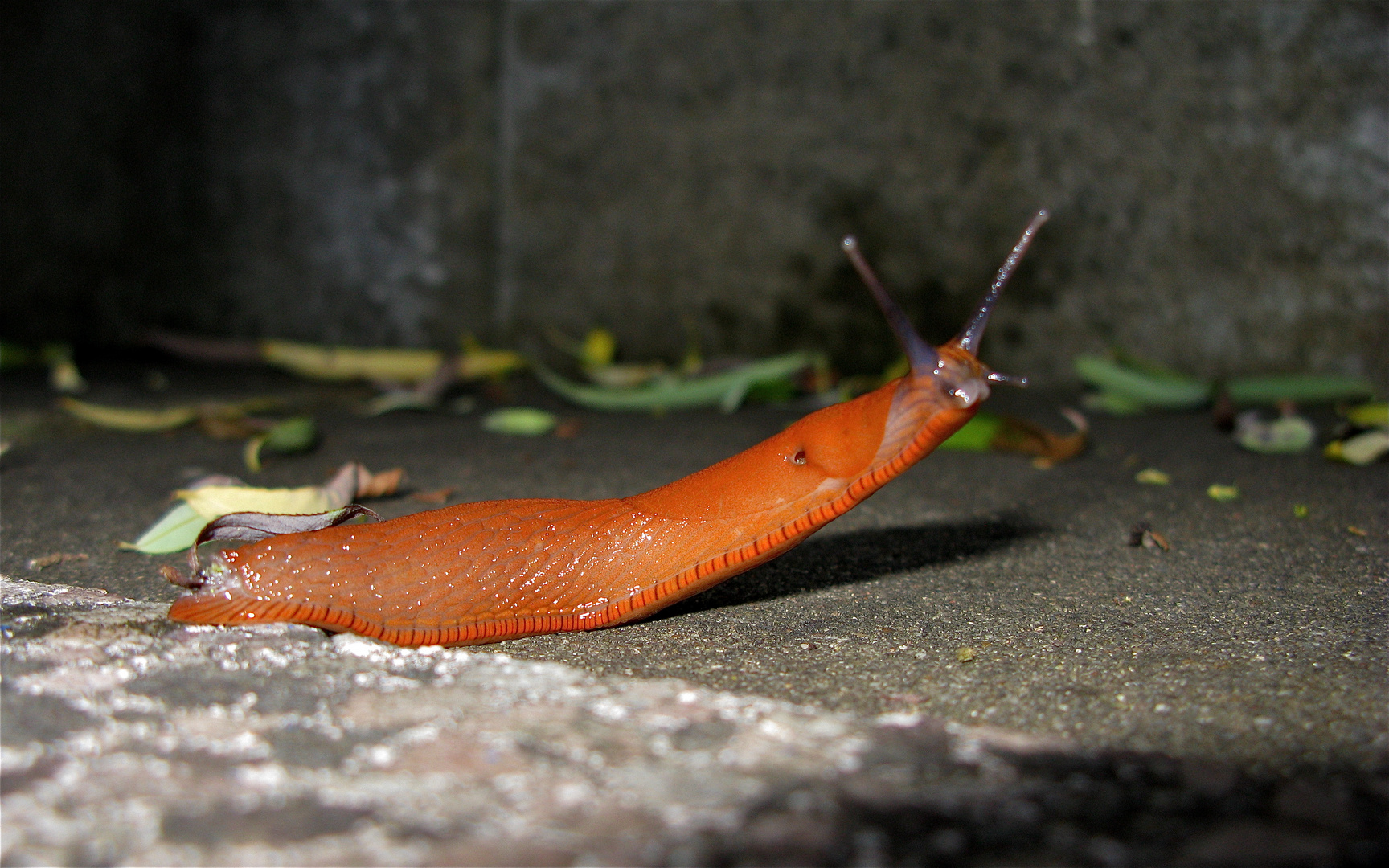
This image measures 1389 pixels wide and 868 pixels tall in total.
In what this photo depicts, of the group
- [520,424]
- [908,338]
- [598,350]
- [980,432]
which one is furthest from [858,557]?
[598,350]

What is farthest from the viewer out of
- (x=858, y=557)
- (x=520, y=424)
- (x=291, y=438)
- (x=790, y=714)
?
(x=520, y=424)

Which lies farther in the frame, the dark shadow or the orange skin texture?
the dark shadow

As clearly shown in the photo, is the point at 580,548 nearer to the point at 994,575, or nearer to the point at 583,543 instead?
the point at 583,543

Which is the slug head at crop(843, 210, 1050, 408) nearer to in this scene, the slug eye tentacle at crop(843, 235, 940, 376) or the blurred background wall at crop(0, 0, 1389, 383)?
the slug eye tentacle at crop(843, 235, 940, 376)

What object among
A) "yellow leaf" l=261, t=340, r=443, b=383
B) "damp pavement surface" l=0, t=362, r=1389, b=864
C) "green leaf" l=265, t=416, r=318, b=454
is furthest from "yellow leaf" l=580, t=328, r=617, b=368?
"damp pavement surface" l=0, t=362, r=1389, b=864

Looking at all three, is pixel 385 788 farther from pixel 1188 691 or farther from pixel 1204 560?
pixel 1204 560

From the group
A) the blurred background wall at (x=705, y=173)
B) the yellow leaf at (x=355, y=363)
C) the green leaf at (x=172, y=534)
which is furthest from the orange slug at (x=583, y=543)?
the yellow leaf at (x=355, y=363)
